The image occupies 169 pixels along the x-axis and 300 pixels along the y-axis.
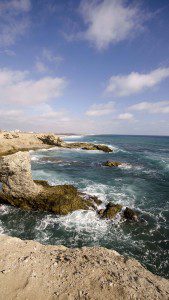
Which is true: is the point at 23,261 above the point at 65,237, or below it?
above

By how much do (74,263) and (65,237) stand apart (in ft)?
19.6

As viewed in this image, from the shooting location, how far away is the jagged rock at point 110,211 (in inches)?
730

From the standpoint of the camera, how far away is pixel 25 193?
19688 millimetres

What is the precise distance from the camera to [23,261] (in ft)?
32.6

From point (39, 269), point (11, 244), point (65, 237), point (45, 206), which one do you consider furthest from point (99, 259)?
point (45, 206)

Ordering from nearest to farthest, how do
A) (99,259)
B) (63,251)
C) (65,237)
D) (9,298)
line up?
(9,298) → (99,259) → (63,251) → (65,237)

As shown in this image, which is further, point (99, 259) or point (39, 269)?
point (99, 259)

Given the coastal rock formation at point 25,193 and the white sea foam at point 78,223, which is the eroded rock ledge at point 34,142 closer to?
the coastal rock formation at point 25,193

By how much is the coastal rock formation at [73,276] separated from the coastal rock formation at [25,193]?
8.48m

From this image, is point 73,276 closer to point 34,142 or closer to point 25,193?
point 25,193

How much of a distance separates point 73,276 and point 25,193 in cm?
1172

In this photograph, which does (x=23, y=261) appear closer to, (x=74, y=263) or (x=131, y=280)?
(x=74, y=263)

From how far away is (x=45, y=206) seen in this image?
19.5 m

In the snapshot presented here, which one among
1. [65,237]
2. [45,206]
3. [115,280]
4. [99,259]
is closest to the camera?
[115,280]
